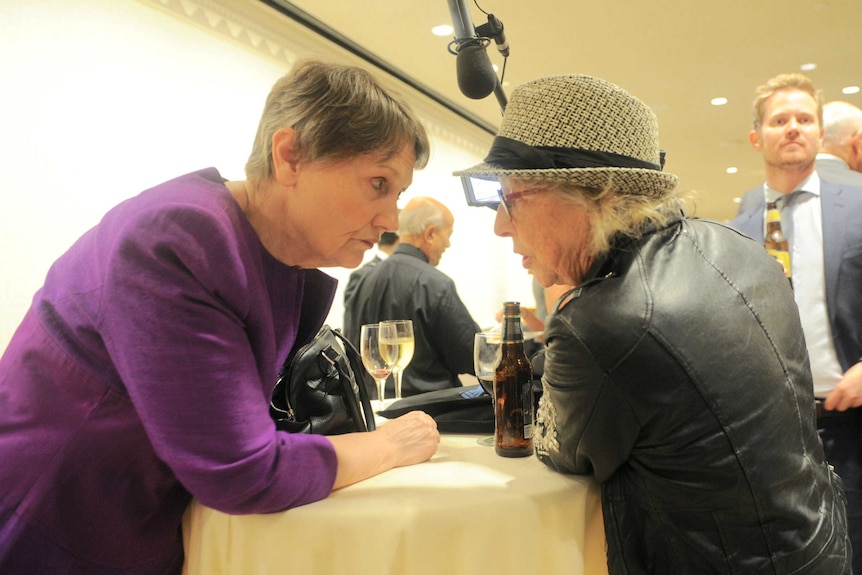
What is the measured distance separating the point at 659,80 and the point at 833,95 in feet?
7.28

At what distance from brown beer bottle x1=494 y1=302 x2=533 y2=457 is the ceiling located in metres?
2.54

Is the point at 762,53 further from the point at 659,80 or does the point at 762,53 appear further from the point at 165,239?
the point at 165,239

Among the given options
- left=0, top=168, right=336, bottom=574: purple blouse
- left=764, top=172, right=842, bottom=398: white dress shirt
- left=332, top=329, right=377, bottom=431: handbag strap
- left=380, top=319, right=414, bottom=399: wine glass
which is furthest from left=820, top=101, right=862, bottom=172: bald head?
left=0, top=168, right=336, bottom=574: purple blouse

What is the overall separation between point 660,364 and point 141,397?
0.76 m

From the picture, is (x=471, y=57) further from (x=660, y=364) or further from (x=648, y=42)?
(x=648, y=42)

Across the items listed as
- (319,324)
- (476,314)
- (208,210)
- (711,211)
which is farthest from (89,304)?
(711,211)

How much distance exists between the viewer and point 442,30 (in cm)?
470

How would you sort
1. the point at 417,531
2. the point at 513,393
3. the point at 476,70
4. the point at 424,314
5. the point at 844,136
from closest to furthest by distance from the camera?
the point at 417,531 → the point at 513,393 → the point at 476,70 → the point at 844,136 → the point at 424,314

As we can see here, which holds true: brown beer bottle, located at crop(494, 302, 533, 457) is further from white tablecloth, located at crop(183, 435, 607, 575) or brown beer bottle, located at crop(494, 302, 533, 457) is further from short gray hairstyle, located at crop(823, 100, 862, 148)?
short gray hairstyle, located at crop(823, 100, 862, 148)

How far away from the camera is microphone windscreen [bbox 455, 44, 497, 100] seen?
166cm

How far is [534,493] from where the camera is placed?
1.07 m

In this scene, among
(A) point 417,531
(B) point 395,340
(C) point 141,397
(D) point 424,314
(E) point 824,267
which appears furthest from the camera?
(D) point 424,314

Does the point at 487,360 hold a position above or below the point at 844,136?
below

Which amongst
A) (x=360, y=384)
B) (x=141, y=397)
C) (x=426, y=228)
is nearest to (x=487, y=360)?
(x=360, y=384)
